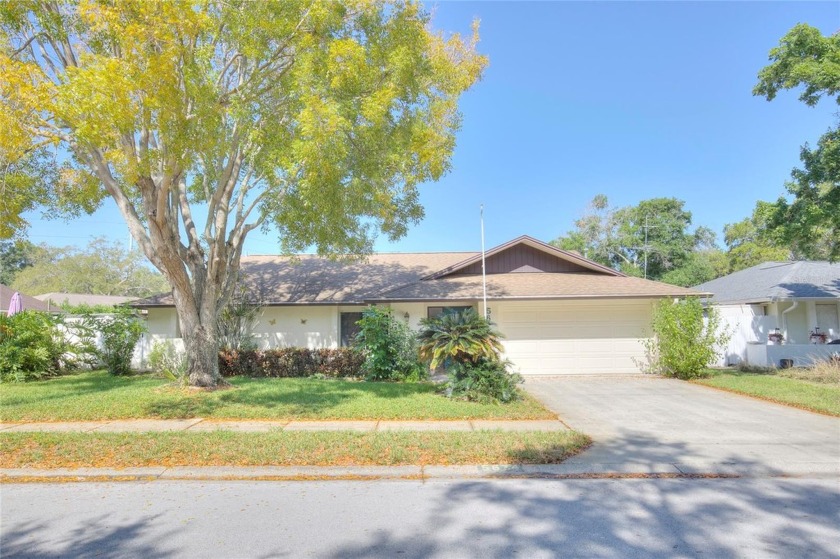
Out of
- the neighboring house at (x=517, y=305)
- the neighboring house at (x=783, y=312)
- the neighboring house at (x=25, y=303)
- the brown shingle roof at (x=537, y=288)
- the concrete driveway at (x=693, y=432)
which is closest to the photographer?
the concrete driveway at (x=693, y=432)

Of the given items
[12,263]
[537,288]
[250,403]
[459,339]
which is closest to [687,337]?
[537,288]

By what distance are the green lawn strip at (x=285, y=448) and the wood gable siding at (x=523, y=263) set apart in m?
10.3

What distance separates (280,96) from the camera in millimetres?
9875

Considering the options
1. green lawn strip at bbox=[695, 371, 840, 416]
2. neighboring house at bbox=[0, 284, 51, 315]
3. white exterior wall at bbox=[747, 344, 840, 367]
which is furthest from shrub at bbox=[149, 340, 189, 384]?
white exterior wall at bbox=[747, 344, 840, 367]

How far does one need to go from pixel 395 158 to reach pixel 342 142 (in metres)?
1.16

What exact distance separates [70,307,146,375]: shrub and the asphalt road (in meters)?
9.90

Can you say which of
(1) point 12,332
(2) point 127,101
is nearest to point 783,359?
(2) point 127,101

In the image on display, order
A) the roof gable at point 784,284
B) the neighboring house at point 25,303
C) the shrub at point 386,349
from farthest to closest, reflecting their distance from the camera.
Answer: the neighboring house at point 25,303 → the roof gable at point 784,284 → the shrub at point 386,349

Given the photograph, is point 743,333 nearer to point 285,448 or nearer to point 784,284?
point 784,284

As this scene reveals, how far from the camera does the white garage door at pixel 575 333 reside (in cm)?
1538

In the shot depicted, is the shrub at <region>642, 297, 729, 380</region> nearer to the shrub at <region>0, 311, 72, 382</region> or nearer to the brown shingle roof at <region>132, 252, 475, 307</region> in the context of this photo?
the brown shingle roof at <region>132, 252, 475, 307</region>

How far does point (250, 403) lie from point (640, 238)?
A: 34.1m

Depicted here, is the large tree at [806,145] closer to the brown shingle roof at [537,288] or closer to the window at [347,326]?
the brown shingle roof at [537,288]

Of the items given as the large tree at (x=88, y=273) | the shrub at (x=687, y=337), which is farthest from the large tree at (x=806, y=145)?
the large tree at (x=88, y=273)
